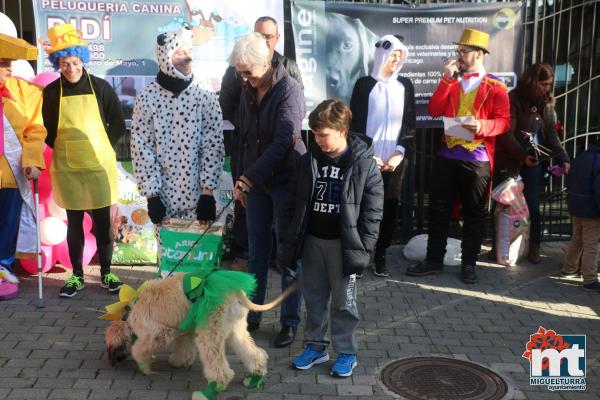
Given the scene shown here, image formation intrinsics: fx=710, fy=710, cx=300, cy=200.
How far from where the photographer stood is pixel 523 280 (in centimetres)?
666

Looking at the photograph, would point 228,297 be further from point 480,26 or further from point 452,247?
point 480,26

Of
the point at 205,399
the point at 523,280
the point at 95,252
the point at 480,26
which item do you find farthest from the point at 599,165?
the point at 95,252

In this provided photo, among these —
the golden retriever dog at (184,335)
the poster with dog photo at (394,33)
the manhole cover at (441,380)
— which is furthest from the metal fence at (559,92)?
the golden retriever dog at (184,335)

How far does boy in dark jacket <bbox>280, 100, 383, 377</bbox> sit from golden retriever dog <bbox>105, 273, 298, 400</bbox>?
0.77 ft

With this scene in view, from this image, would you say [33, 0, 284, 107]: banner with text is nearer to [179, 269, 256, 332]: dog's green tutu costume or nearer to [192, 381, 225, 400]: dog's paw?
[179, 269, 256, 332]: dog's green tutu costume

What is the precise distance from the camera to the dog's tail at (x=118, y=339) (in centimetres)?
441

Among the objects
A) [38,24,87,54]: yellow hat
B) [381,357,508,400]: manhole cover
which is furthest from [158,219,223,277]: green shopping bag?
[38,24,87,54]: yellow hat

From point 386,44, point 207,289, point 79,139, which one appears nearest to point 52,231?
point 79,139

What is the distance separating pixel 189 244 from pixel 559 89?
16.6 feet

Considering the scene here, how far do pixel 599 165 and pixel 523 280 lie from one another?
1.26 metres

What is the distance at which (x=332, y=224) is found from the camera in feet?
14.6

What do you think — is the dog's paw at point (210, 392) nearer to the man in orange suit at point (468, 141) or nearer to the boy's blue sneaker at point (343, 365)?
the boy's blue sneaker at point (343, 365)

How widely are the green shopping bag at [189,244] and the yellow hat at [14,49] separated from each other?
1835 millimetres

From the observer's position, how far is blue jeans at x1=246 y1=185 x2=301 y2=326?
4.87 m
